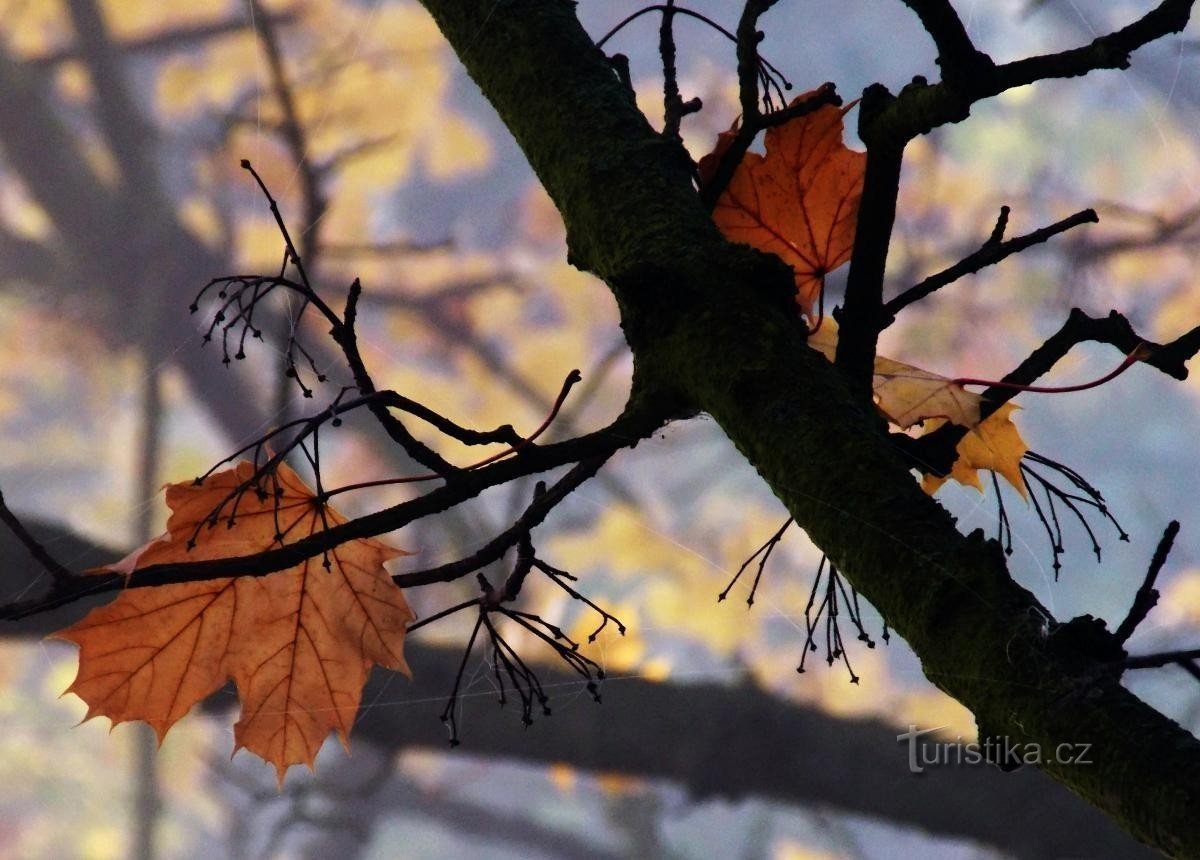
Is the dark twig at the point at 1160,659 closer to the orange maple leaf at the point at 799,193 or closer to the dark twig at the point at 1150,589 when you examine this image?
the dark twig at the point at 1150,589

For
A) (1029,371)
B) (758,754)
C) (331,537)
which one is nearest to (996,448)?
(1029,371)

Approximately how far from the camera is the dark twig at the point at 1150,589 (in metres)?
0.15

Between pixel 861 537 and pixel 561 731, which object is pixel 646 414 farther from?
→ pixel 561 731

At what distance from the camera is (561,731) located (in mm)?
807

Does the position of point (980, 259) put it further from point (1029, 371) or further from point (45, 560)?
point (45, 560)

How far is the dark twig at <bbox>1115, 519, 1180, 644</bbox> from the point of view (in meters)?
0.15

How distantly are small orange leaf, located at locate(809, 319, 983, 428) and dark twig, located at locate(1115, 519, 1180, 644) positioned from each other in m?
0.06

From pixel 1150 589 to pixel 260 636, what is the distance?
0.67 ft

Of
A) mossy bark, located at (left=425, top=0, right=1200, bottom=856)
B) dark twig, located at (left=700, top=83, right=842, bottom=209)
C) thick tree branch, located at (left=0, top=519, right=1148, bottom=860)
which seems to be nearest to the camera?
mossy bark, located at (left=425, top=0, right=1200, bottom=856)

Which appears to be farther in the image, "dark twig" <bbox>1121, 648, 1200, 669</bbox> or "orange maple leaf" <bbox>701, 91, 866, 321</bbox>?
"orange maple leaf" <bbox>701, 91, 866, 321</bbox>

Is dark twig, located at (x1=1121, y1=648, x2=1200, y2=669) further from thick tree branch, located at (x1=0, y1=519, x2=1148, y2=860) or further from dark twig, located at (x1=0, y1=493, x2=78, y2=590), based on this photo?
thick tree branch, located at (x1=0, y1=519, x2=1148, y2=860)

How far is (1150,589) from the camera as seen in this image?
0.50ft

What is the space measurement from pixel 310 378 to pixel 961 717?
75cm

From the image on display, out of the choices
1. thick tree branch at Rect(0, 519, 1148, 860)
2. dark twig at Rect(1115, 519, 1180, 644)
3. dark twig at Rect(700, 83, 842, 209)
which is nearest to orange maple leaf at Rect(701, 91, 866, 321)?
dark twig at Rect(700, 83, 842, 209)
